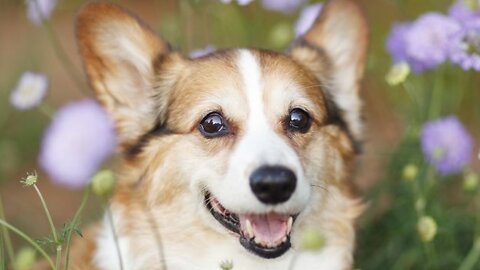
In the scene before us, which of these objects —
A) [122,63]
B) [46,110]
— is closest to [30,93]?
[46,110]

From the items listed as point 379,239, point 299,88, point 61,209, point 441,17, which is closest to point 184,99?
point 299,88

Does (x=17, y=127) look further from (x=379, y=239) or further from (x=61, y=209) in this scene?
(x=379, y=239)

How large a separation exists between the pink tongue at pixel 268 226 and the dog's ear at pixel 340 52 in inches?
28.9

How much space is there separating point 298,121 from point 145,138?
0.62 metres

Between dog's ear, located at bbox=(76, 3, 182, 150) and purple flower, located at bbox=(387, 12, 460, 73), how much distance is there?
1070mm

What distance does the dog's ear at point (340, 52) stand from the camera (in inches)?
146

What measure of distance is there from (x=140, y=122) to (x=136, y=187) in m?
0.27

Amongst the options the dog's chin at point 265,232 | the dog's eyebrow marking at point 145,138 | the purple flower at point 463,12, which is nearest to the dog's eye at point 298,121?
the dog's chin at point 265,232

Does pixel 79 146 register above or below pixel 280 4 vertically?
below

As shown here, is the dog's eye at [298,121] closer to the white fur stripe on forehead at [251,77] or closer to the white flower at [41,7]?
the white fur stripe on forehead at [251,77]

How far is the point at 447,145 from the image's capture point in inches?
147

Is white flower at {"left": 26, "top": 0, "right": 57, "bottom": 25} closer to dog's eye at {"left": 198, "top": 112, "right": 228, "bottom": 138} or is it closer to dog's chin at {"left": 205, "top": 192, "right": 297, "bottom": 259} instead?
dog's eye at {"left": 198, "top": 112, "right": 228, "bottom": 138}

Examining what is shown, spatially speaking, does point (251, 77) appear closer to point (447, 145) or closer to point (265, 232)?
point (265, 232)

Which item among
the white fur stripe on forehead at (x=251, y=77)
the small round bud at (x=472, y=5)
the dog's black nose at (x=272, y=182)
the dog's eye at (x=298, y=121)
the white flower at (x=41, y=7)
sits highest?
the small round bud at (x=472, y=5)
